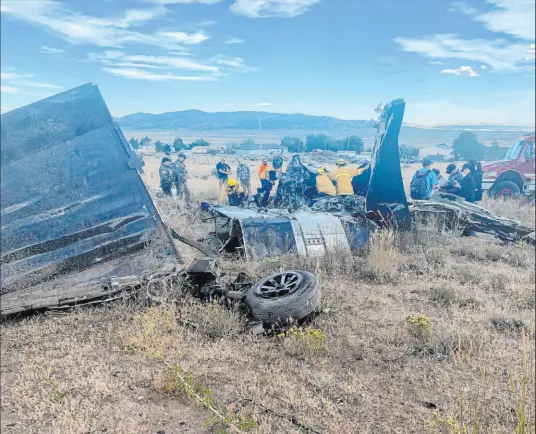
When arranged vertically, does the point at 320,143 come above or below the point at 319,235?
above

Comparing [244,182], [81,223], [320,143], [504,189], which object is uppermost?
[320,143]

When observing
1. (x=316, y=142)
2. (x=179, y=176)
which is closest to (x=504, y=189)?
(x=179, y=176)

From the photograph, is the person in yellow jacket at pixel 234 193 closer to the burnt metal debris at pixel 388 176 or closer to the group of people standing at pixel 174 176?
the group of people standing at pixel 174 176

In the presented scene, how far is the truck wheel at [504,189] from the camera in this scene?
14.0 meters

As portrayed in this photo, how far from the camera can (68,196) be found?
19.8 ft

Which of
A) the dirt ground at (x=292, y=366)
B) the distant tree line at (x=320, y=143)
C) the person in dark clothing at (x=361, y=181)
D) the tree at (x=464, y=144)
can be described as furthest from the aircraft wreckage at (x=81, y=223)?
the tree at (x=464, y=144)

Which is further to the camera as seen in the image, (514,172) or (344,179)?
(514,172)

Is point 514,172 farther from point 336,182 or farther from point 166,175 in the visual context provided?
point 166,175

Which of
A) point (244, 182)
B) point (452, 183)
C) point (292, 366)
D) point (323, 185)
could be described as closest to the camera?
point (292, 366)

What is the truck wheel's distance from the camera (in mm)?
14023

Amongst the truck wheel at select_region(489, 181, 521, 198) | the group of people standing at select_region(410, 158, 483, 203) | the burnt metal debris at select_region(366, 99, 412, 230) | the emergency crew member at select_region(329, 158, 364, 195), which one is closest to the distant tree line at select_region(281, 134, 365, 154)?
the group of people standing at select_region(410, 158, 483, 203)

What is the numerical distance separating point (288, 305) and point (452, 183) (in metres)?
10.8

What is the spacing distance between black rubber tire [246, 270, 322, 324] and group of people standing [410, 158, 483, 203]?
27.5ft

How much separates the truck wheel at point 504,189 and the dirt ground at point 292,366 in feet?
28.6
